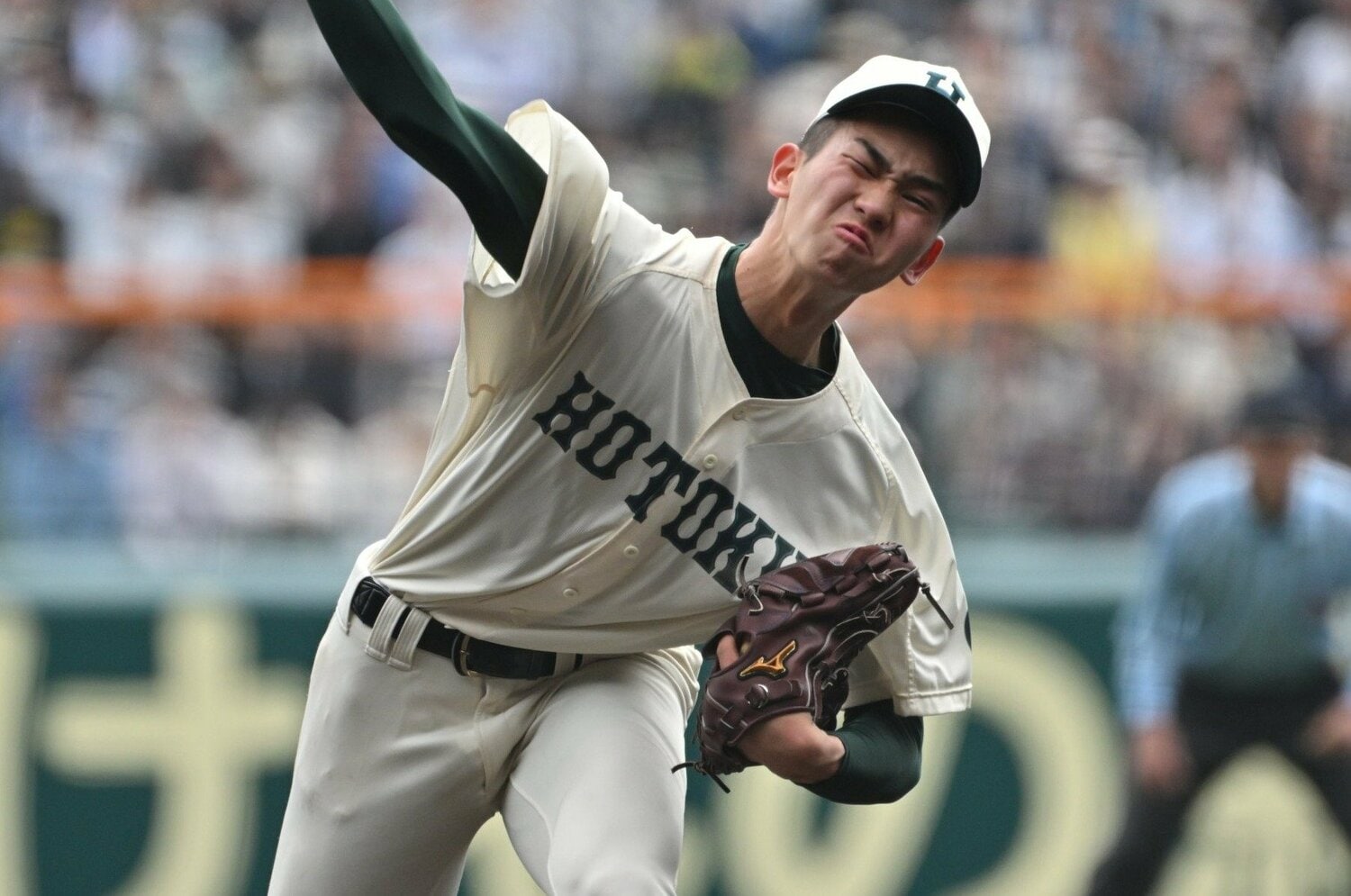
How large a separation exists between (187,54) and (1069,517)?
172 inches

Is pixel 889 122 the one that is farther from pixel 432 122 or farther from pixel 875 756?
pixel 875 756

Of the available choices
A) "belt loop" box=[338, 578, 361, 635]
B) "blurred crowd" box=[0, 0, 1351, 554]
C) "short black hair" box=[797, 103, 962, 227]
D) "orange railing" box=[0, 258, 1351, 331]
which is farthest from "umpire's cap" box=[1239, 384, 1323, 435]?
"belt loop" box=[338, 578, 361, 635]

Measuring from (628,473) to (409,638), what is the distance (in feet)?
1.71

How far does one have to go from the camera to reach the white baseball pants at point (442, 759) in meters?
3.57

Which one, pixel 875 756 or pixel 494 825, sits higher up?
pixel 875 756

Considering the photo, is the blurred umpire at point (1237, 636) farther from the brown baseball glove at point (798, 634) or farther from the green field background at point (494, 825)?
the brown baseball glove at point (798, 634)

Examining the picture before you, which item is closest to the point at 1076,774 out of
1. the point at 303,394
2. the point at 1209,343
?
the point at 1209,343

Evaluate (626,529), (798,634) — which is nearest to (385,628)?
(626,529)

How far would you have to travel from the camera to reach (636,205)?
28.5 ft

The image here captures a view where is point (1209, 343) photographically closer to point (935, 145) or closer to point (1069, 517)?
point (1069, 517)

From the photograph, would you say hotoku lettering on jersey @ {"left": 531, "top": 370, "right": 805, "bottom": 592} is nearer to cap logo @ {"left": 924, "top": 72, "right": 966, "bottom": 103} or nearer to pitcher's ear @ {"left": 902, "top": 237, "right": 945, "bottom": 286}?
pitcher's ear @ {"left": 902, "top": 237, "right": 945, "bottom": 286}

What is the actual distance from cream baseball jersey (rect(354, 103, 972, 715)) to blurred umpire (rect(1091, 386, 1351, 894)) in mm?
3588

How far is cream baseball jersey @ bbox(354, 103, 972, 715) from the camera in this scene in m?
3.42

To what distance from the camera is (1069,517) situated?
7.50 m
